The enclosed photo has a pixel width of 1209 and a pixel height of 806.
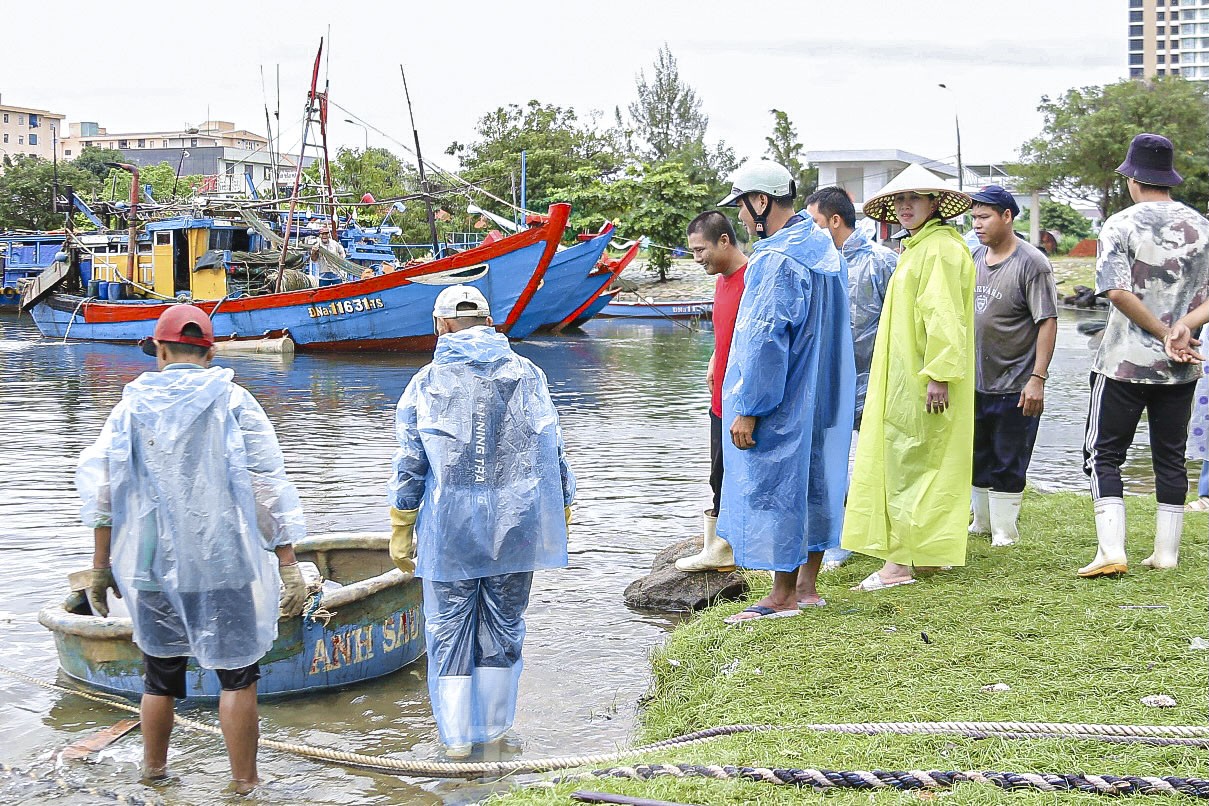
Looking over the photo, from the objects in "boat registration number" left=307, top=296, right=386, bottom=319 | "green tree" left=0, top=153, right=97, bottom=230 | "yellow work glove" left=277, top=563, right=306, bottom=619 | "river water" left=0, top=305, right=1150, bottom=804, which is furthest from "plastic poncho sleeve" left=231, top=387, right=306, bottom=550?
"green tree" left=0, top=153, right=97, bottom=230

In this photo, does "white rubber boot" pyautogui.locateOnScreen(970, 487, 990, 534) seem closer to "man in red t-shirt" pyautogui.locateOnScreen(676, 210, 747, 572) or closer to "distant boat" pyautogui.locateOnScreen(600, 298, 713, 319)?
"man in red t-shirt" pyautogui.locateOnScreen(676, 210, 747, 572)

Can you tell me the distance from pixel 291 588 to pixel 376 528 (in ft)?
14.8

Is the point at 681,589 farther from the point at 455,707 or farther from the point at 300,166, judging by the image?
the point at 300,166

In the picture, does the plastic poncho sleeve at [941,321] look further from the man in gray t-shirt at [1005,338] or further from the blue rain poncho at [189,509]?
the blue rain poncho at [189,509]

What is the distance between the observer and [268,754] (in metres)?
4.60

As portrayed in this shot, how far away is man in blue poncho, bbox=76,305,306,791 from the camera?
3.89 m

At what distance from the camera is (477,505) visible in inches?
166

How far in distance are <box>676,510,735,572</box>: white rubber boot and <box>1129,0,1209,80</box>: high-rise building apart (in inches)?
5859

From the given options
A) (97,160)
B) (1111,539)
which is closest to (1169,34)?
(97,160)

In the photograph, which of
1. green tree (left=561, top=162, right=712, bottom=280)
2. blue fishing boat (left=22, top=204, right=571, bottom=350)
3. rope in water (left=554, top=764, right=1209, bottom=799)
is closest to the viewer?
rope in water (left=554, top=764, right=1209, bottom=799)

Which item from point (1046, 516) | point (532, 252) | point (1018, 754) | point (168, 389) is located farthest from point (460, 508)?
point (532, 252)

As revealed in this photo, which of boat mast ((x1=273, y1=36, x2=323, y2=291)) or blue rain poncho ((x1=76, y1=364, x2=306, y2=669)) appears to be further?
boat mast ((x1=273, y1=36, x2=323, y2=291))

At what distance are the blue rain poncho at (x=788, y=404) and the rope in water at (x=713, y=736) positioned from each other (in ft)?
3.64

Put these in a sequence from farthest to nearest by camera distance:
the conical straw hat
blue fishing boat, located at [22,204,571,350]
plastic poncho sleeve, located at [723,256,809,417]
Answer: blue fishing boat, located at [22,204,571,350] → the conical straw hat → plastic poncho sleeve, located at [723,256,809,417]
